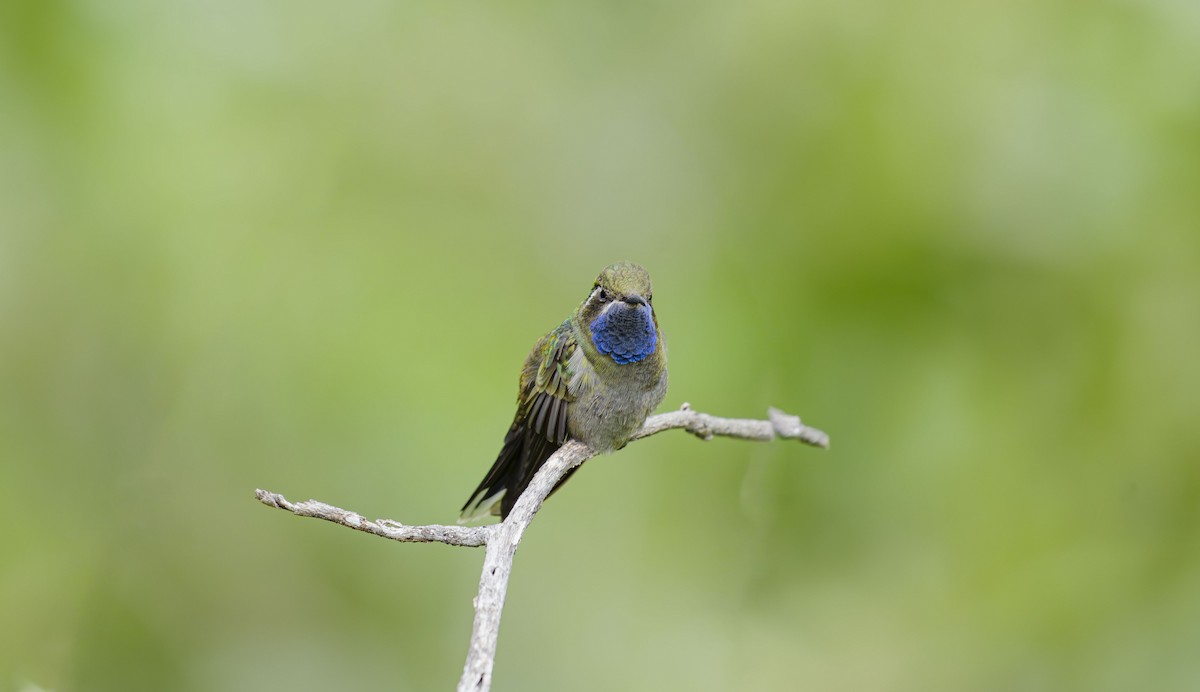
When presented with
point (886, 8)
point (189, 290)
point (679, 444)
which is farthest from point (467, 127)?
point (886, 8)

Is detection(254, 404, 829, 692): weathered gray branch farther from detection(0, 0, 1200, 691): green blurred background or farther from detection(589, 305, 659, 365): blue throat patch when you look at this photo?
detection(0, 0, 1200, 691): green blurred background

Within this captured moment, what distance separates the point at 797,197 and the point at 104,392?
3.77 m

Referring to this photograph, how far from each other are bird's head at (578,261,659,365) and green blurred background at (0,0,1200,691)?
201cm

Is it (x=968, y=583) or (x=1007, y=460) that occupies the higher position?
(x=1007, y=460)

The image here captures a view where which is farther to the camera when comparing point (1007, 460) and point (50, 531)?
point (1007, 460)

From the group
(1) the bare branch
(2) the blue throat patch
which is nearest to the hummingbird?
(2) the blue throat patch

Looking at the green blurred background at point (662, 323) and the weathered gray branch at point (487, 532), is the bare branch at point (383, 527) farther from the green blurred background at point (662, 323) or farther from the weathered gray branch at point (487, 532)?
Answer: the green blurred background at point (662, 323)

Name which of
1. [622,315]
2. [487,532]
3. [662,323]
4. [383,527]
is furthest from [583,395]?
[662,323]

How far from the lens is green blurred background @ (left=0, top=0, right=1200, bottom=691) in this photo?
4.98 m

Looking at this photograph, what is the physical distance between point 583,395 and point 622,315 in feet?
1.11

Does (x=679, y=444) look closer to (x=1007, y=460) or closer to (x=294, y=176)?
(x=1007, y=460)

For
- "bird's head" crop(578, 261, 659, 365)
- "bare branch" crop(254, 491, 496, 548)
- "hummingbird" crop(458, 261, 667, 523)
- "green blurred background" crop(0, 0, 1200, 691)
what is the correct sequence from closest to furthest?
"bare branch" crop(254, 491, 496, 548)
"bird's head" crop(578, 261, 659, 365)
"hummingbird" crop(458, 261, 667, 523)
"green blurred background" crop(0, 0, 1200, 691)

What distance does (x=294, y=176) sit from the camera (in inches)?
209

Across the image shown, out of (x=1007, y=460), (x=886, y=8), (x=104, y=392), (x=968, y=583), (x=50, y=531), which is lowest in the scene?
(x=50, y=531)
